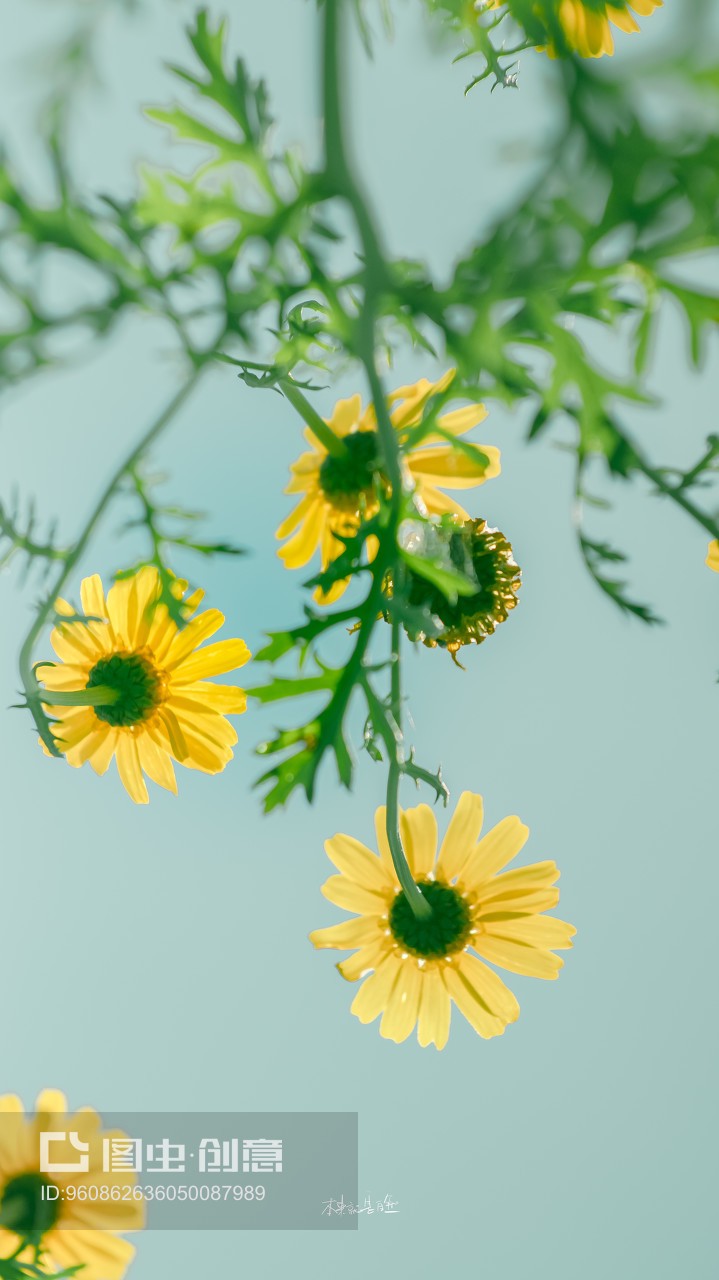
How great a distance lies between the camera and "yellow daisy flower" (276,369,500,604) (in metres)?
1.22

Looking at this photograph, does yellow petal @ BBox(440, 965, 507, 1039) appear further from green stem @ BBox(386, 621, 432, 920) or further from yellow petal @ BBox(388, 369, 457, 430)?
yellow petal @ BBox(388, 369, 457, 430)

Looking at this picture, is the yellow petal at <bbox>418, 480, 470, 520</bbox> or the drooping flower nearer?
the drooping flower

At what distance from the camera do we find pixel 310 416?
1059 millimetres

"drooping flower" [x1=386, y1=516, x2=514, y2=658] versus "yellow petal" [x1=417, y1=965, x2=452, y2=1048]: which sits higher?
"drooping flower" [x1=386, y1=516, x2=514, y2=658]

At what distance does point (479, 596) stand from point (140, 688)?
1.35ft

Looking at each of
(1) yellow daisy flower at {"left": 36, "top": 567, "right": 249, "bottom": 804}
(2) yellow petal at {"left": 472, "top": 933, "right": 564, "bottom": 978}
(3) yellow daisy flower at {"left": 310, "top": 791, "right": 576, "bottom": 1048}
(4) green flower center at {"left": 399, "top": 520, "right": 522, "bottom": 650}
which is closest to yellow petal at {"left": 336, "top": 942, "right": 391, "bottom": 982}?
(3) yellow daisy flower at {"left": 310, "top": 791, "right": 576, "bottom": 1048}

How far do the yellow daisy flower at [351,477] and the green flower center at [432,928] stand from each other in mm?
428

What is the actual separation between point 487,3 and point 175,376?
636 millimetres

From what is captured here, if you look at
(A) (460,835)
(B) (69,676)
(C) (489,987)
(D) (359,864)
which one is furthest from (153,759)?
(C) (489,987)

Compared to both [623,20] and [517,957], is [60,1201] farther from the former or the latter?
[623,20]

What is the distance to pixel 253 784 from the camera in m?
0.98

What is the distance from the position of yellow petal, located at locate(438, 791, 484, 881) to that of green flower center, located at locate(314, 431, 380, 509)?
14.4 inches

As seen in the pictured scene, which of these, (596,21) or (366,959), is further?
(366,959)

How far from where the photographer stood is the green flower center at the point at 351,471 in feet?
4.02
